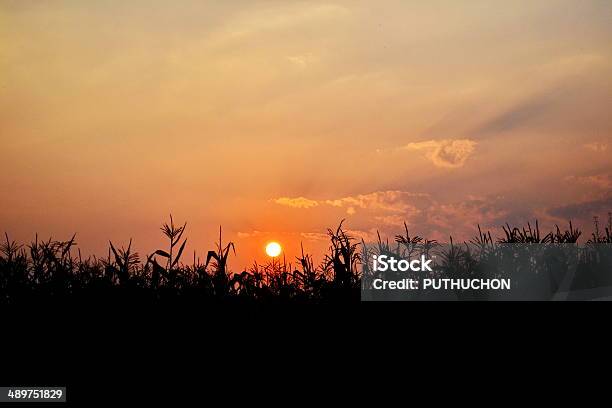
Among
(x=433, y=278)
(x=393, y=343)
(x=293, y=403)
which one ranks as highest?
(x=433, y=278)

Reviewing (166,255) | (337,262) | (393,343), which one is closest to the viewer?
(393,343)

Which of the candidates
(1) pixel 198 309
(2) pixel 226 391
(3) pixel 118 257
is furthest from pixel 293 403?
(3) pixel 118 257

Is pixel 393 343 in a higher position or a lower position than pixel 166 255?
lower

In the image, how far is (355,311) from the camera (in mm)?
6469

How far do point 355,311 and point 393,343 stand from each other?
67cm

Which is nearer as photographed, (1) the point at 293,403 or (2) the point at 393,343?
(1) the point at 293,403

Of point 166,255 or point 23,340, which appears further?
point 166,255

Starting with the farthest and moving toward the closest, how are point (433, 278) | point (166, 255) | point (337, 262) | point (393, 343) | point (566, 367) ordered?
point (166, 255) → point (337, 262) → point (433, 278) → point (393, 343) → point (566, 367)

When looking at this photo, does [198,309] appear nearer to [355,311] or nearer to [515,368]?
[355,311]

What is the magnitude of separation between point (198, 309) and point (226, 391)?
1.23m

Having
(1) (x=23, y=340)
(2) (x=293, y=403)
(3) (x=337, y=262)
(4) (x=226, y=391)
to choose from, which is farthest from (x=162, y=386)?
(3) (x=337, y=262)

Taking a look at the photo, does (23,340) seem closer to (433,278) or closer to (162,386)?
(162,386)

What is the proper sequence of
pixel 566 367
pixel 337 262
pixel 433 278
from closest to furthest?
pixel 566 367 < pixel 433 278 < pixel 337 262

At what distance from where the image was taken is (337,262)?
789 centimetres
